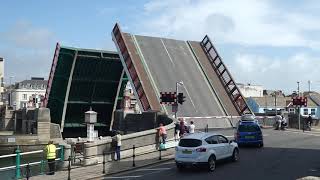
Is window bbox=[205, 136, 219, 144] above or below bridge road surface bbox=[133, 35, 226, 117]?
below

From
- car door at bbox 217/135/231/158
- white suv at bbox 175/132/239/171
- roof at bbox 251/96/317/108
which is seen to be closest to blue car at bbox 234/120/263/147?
car door at bbox 217/135/231/158

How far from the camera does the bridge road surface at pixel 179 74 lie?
Answer: 50.5m

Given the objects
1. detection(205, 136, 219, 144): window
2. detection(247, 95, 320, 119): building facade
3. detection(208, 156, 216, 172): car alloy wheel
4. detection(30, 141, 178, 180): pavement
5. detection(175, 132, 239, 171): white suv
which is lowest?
detection(30, 141, 178, 180): pavement

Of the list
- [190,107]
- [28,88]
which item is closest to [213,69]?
[190,107]

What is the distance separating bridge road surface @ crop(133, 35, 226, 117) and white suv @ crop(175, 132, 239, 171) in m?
26.6

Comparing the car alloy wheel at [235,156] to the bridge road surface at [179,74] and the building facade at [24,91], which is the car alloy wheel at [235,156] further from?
the building facade at [24,91]

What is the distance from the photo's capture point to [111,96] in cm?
5988

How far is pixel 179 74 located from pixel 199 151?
32.3 metres

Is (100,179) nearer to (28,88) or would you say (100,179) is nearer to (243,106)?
(243,106)

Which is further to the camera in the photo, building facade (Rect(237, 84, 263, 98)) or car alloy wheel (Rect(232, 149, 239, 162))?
building facade (Rect(237, 84, 263, 98))

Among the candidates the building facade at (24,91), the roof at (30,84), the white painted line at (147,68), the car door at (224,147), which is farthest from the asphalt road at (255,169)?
the roof at (30,84)

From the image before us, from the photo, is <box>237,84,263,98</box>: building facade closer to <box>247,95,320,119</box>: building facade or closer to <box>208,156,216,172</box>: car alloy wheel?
<box>247,95,320,119</box>: building facade

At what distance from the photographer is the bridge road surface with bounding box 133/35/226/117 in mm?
50500

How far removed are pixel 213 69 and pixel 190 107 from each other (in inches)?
334
